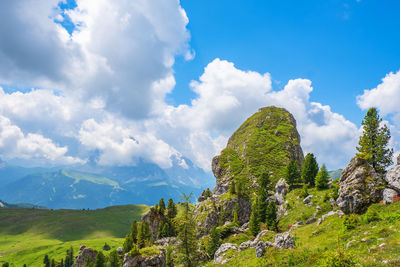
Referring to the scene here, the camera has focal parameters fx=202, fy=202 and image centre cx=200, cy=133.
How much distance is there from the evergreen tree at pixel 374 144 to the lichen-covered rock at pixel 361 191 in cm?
618

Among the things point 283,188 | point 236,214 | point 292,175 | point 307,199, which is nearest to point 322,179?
point 307,199

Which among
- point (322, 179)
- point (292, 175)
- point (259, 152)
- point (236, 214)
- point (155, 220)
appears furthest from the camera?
point (259, 152)

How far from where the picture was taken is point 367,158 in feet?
155

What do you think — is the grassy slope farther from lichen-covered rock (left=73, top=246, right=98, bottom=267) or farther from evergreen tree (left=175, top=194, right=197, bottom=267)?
lichen-covered rock (left=73, top=246, right=98, bottom=267)

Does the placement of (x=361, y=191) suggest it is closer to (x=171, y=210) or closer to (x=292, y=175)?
(x=292, y=175)

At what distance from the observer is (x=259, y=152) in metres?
152

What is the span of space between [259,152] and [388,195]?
383 ft

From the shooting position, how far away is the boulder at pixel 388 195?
35.1 meters

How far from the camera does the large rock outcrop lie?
448 feet

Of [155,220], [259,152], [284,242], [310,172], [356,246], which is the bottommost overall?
[284,242]

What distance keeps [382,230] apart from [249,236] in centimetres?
5219

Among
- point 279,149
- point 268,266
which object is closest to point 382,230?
point 268,266

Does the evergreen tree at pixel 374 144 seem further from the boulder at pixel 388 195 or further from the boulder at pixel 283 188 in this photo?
the boulder at pixel 283 188

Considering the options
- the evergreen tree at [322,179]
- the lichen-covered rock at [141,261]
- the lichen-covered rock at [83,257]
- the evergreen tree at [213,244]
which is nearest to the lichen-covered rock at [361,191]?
the evergreen tree at [322,179]
